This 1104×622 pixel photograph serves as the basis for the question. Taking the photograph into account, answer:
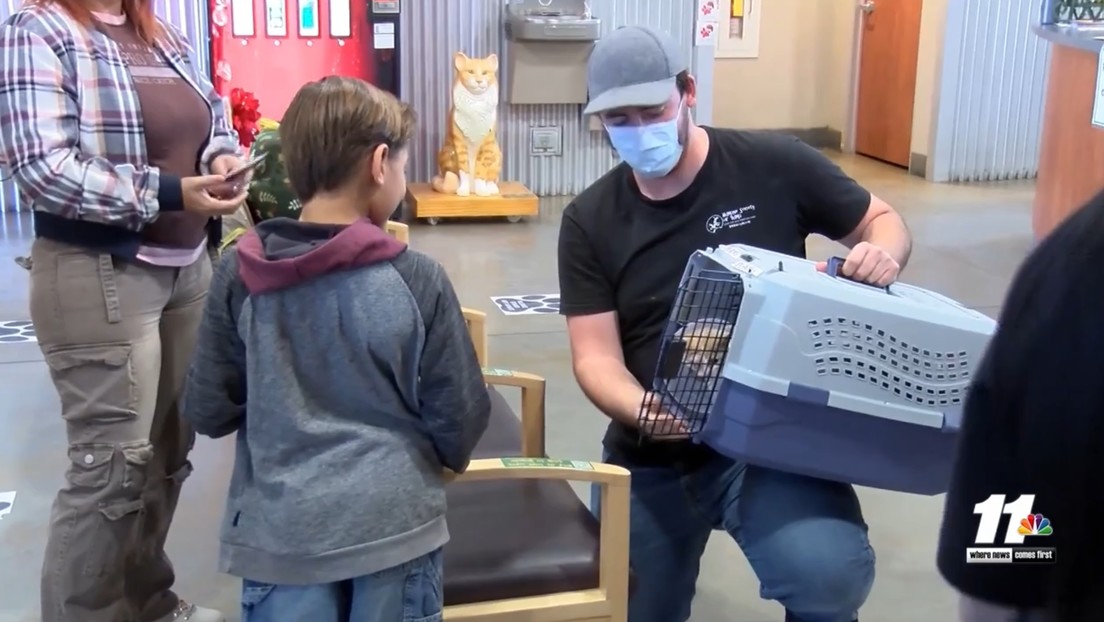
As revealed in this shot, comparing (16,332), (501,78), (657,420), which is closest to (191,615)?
(657,420)

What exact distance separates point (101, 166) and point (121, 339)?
30 cm

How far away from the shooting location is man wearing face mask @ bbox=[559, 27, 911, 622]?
196 centimetres

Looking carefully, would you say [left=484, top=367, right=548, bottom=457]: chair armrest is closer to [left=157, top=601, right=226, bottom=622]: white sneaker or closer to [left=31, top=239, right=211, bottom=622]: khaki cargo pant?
[left=31, top=239, right=211, bottom=622]: khaki cargo pant

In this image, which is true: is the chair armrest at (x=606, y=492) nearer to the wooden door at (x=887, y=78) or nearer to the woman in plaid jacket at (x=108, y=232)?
the woman in plaid jacket at (x=108, y=232)

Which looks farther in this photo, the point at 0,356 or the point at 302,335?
the point at 0,356

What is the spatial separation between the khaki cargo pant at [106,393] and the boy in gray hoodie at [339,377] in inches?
16.0

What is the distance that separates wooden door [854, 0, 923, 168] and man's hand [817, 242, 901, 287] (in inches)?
259

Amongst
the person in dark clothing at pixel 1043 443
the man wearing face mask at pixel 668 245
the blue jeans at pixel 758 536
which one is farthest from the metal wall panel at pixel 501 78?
the person in dark clothing at pixel 1043 443

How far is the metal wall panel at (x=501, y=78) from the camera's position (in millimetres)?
6555

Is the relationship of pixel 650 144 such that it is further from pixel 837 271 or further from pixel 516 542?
pixel 516 542

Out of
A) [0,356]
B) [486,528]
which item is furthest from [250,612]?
[0,356]

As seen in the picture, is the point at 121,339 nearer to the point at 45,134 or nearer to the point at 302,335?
the point at 45,134

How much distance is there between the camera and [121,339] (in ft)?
6.46

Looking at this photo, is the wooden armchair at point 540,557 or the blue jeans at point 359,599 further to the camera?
the wooden armchair at point 540,557
